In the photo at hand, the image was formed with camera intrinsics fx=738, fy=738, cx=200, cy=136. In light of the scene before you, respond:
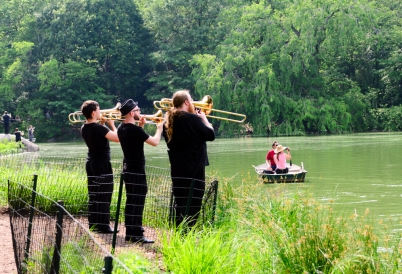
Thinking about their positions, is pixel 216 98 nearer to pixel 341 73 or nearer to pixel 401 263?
pixel 341 73

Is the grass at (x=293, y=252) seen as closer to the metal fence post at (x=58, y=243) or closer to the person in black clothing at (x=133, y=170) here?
the person in black clothing at (x=133, y=170)

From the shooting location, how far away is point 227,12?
5556 centimetres

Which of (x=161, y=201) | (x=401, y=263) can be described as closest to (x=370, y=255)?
(x=401, y=263)

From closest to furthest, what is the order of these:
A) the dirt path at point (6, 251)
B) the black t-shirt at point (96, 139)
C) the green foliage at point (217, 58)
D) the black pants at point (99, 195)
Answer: the dirt path at point (6, 251), the black pants at point (99, 195), the black t-shirt at point (96, 139), the green foliage at point (217, 58)

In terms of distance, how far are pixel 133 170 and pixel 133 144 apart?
249 millimetres

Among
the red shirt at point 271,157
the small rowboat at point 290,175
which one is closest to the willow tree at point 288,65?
the small rowboat at point 290,175

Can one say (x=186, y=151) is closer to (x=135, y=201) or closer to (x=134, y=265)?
(x=135, y=201)

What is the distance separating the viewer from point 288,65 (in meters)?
48.3

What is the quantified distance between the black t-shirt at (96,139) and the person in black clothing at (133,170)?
0.35m

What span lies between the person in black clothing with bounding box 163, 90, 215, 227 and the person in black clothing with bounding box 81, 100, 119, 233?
0.74m

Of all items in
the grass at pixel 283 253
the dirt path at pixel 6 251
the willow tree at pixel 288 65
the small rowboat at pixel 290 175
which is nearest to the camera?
the grass at pixel 283 253

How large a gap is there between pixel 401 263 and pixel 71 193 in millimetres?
5179

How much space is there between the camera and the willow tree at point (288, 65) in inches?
1833

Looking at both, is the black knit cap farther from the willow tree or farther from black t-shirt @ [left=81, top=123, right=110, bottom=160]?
the willow tree
